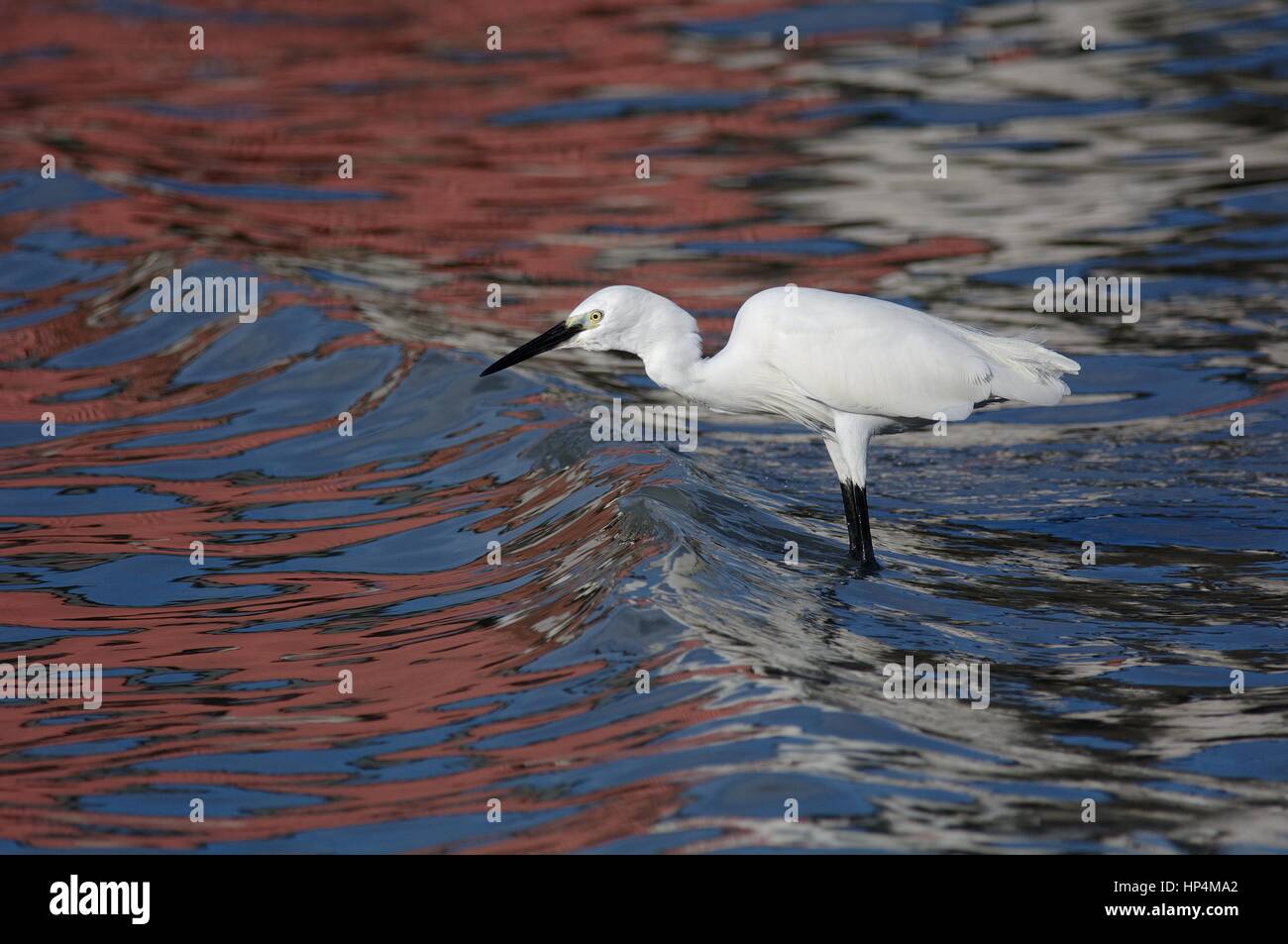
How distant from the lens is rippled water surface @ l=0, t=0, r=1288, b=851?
19.7 feet

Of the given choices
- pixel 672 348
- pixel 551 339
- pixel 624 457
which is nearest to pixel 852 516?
pixel 672 348

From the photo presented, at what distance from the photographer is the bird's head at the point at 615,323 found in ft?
24.8

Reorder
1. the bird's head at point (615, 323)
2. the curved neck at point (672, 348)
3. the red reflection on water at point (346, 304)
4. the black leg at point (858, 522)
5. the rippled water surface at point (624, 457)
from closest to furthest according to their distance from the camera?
the rippled water surface at point (624, 457)
the red reflection on water at point (346, 304)
the bird's head at point (615, 323)
the curved neck at point (672, 348)
the black leg at point (858, 522)

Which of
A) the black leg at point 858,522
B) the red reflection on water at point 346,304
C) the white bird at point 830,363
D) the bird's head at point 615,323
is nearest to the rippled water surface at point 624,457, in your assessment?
the red reflection on water at point 346,304

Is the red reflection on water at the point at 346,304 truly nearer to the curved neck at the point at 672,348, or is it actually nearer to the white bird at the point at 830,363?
the curved neck at the point at 672,348

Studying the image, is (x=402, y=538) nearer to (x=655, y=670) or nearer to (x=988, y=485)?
(x=655, y=670)

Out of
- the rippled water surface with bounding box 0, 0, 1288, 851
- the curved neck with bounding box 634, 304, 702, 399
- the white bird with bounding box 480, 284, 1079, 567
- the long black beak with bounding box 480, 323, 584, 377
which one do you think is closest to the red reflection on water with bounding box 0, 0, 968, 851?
the rippled water surface with bounding box 0, 0, 1288, 851

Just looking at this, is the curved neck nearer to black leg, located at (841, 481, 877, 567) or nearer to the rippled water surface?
the rippled water surface

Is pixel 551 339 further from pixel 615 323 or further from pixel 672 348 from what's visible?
pixel 672 348

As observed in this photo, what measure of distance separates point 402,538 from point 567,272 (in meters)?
6.34

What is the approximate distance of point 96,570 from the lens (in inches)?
362

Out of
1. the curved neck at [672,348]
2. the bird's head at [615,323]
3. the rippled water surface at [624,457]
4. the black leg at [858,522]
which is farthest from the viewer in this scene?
the black leg at [858,522]

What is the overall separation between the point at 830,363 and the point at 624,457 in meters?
2.19
